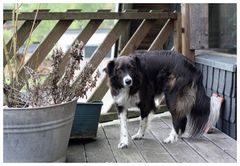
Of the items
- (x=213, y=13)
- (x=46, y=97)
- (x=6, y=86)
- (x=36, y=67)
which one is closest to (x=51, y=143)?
(x=46, y=97)

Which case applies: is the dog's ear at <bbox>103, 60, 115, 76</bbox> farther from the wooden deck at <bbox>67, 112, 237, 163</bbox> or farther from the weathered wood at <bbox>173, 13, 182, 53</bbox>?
the weathered wood at <bbox>173, 13, 182, 53</bbox>

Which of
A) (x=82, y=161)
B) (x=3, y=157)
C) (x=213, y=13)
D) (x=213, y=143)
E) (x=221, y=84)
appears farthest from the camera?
(x=213, y=13)

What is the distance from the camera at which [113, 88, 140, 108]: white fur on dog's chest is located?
133 inches

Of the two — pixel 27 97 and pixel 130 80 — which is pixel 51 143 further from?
pixel 130 80

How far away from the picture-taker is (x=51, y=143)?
2580 millimetres

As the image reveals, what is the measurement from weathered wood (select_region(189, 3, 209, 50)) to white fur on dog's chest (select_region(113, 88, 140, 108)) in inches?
43.8

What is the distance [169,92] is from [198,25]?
1.08 m

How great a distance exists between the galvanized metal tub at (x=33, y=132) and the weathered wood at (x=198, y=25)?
2.04 m

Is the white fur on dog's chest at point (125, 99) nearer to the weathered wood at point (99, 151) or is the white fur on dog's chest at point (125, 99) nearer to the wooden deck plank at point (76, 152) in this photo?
the weathered wood at point (99, 151)

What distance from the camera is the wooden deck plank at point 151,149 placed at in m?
3.00

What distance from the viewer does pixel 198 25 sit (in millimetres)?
4152

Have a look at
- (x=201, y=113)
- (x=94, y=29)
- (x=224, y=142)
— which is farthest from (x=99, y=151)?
(x=94, y=29)

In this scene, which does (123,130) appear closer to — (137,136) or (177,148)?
(137,136)

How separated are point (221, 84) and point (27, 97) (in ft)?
6.60
